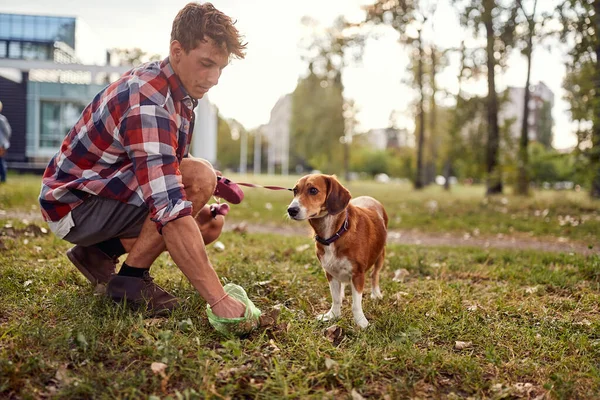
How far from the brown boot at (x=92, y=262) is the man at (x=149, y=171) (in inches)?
0.8

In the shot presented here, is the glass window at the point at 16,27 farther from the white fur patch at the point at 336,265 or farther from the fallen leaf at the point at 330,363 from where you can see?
the fallen leaf at the point at 330,363

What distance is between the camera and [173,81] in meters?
3.25

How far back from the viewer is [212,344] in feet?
9.61

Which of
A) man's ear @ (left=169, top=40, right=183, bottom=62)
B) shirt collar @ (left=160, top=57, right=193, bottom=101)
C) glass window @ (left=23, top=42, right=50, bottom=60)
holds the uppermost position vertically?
glass window @ (left=23, top=42, right=50, bottom=60)

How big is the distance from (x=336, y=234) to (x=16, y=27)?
A: 3025 cm

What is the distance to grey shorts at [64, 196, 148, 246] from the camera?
3.35 metres

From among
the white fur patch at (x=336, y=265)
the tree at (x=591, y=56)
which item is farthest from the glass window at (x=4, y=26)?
the white fur patch at (x=336, y=265)

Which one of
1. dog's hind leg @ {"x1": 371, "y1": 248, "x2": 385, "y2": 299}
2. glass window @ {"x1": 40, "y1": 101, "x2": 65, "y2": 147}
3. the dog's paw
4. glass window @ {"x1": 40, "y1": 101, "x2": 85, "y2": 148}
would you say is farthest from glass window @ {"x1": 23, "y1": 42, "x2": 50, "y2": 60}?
the dog's paw

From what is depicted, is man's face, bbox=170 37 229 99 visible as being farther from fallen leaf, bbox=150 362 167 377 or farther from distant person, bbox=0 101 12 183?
distant person, bbox=0 101 12 183

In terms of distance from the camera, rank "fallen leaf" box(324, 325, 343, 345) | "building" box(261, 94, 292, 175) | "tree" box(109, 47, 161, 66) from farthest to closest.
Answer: "building" box(261, 94, 292, 175) < "tree" box(109, 47, 161, 66) < "fallen leaf" box(324, 325, 343, 345)

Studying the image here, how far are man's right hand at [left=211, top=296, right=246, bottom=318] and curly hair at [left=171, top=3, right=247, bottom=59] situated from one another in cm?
153

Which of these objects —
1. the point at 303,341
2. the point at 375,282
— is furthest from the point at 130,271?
the point at 375,282

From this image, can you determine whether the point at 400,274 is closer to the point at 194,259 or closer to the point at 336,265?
the point at 336,265

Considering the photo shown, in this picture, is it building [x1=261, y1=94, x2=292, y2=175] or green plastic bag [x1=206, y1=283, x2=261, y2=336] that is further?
building [x1=261, y1=94, x2=292, y2=175]
